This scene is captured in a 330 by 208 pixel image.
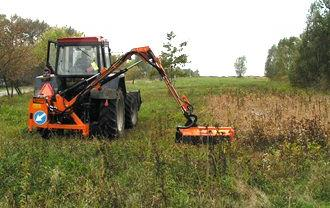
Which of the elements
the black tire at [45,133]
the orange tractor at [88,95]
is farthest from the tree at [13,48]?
the black tire at [45,133]

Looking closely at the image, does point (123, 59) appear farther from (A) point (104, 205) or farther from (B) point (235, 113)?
(A) point (104, 205)

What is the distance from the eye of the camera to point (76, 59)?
38.5ft

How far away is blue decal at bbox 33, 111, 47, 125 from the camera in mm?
10000

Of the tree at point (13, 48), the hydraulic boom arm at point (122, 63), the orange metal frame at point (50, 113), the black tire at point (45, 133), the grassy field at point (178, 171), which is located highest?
the tree at point (13, 48)

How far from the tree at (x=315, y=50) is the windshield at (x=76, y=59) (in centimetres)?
2728

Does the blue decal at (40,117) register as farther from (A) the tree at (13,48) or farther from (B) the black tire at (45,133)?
(A) the tree at (13,48)

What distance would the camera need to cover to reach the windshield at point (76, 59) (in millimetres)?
11617

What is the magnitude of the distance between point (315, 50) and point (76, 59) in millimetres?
29369

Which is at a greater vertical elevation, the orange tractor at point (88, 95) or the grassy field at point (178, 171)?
the orange tractor at point (88, 95)

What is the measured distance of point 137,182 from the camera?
6535 millimetres

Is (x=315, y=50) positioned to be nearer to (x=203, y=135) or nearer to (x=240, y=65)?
(x=203, y=135)

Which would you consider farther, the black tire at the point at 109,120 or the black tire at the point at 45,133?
the black tire at the point at 109,120

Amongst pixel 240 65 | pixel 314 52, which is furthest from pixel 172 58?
pixel 240 65

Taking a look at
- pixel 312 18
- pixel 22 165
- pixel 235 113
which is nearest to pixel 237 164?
pixel 22 165
